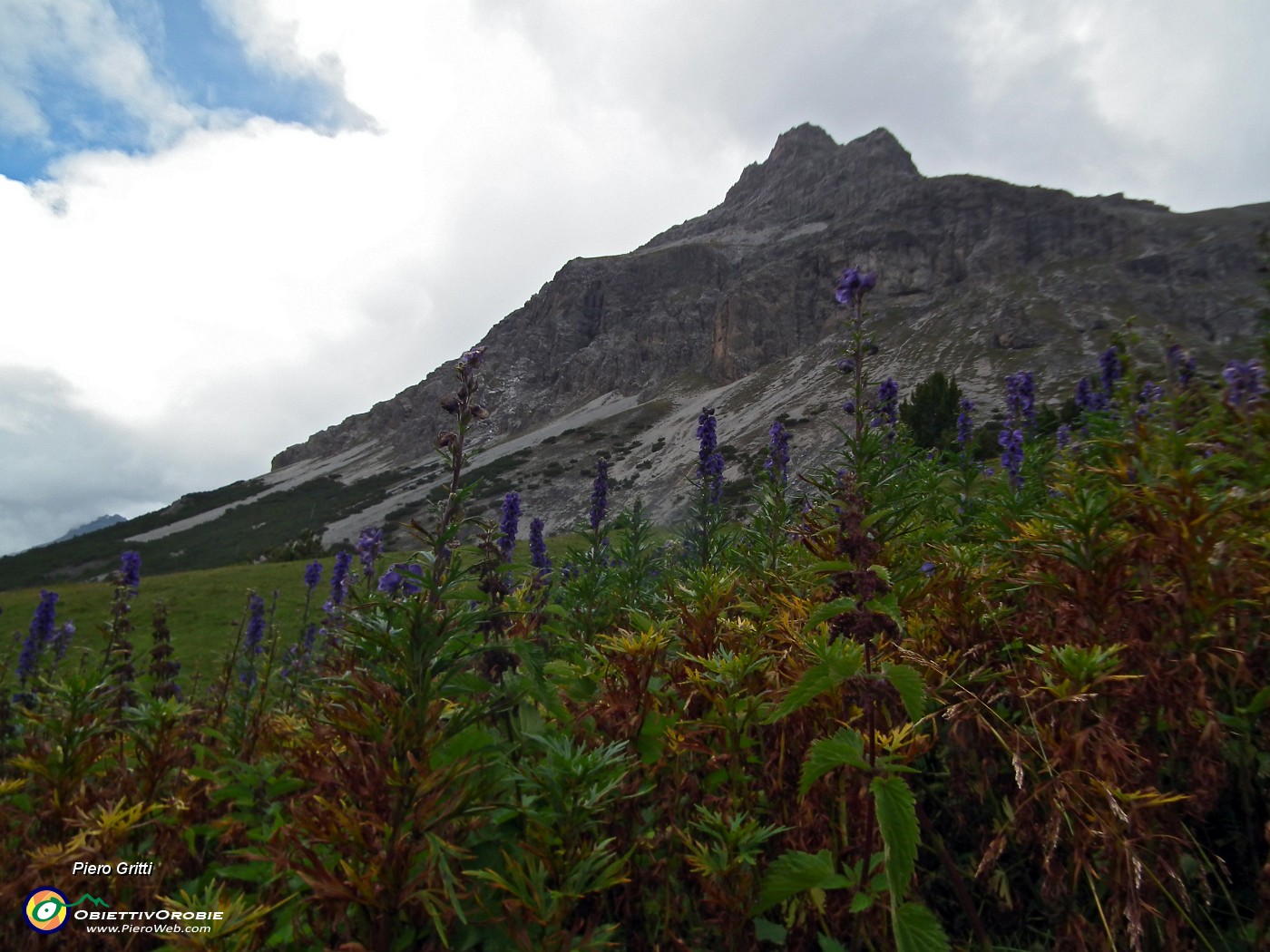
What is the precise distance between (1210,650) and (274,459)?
152m

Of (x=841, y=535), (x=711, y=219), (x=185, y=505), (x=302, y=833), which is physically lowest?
(x=302, y=833)

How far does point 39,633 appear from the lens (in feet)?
24.2

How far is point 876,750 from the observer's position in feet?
6.28

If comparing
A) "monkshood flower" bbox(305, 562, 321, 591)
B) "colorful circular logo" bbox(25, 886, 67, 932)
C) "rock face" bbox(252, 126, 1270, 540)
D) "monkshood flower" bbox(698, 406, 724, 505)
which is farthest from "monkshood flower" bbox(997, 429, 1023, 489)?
"rock face" bbox(252, 126, 1270, 540)

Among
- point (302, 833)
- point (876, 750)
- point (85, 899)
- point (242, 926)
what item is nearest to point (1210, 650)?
point (876, 750)

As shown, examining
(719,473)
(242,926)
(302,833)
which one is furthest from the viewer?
(719,473)

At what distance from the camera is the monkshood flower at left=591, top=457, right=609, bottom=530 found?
643 centimetres

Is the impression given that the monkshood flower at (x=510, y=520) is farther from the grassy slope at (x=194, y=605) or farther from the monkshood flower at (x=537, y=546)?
the grassy slope at (x=194, y=605)

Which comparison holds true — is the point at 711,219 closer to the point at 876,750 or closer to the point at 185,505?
the point at 185,505

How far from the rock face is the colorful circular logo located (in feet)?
116

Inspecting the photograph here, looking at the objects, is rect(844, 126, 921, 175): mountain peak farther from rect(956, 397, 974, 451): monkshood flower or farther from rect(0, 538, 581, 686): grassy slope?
rect(956, 397, 974, 451): monkshood flower

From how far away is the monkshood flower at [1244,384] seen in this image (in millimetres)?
3268

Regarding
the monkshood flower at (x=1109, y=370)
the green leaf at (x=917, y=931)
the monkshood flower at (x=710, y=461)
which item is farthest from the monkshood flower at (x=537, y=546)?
the monkshood flower at (x=1109, y=370)

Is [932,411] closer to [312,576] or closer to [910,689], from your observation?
[312,576]
